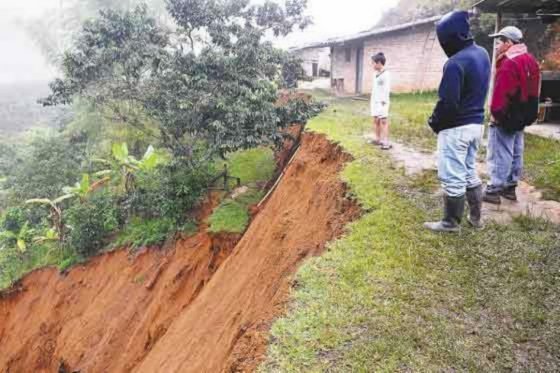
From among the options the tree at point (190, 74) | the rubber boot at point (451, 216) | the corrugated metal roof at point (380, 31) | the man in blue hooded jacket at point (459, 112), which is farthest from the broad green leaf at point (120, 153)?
the corrugated metal roof at point (380, 31)

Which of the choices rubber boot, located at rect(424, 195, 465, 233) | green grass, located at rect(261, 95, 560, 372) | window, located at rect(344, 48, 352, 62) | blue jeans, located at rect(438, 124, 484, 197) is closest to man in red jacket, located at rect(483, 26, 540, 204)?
green grass, located at rect(261, 95, 560, 372)

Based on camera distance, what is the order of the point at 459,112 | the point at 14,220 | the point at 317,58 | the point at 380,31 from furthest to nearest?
the point at 317,58 < the point at 380,31 < the point at 14,220 < the point at 459,112

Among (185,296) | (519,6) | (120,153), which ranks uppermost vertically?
(519,6)

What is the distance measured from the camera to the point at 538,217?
520 cm

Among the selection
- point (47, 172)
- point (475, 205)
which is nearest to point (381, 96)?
point (475, 205)

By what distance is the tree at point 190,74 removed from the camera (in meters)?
10.7

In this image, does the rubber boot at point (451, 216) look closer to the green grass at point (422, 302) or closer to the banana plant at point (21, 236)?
the green grass at point (422, 302)

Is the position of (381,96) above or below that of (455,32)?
below

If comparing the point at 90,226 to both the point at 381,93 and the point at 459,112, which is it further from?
the point at 459,112

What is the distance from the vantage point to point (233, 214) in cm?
1062

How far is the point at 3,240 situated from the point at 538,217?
51.0 feet

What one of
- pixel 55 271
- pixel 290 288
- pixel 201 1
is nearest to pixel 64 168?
pixel 55 271

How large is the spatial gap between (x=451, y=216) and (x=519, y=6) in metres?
6.26

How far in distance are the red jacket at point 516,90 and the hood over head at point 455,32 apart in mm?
1193
